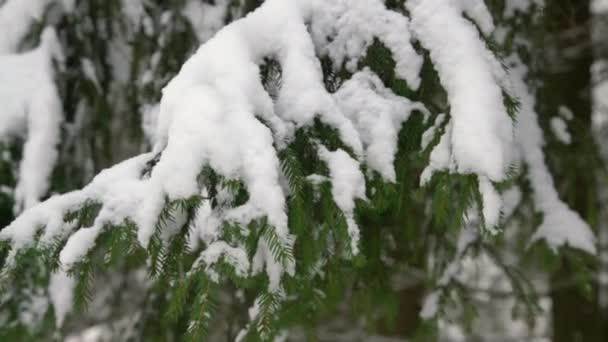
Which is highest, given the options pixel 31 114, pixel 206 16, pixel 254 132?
pixel 254 132

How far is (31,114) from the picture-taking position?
271 cm

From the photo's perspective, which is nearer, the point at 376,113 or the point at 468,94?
the point at 468,94

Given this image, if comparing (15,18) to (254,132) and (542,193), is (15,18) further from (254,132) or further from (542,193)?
(542,193)

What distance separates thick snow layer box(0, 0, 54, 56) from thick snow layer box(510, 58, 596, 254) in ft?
7.84

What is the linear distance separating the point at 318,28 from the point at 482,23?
1.76 ft

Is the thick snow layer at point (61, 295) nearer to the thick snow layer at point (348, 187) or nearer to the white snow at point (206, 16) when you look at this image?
the white snow at point (206, 16)

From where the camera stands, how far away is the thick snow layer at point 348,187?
163 cm

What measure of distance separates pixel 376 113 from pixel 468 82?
31 centimetres

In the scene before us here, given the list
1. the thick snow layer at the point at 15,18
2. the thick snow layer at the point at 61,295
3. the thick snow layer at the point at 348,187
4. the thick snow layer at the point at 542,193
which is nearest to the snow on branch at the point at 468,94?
the thick snow layer at the point at 348,187

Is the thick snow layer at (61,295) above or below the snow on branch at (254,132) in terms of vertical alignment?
below

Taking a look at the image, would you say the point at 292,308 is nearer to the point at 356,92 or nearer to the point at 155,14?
the point at 356,92

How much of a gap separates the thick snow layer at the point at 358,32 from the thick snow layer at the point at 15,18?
1574 millimetres

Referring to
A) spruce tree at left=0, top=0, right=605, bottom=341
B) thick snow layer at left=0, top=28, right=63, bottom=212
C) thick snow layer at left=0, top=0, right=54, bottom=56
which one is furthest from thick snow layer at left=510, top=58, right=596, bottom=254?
thick snow layer at left=0, top=0, right=54, bottom=56

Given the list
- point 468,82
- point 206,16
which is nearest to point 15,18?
point 206,16
